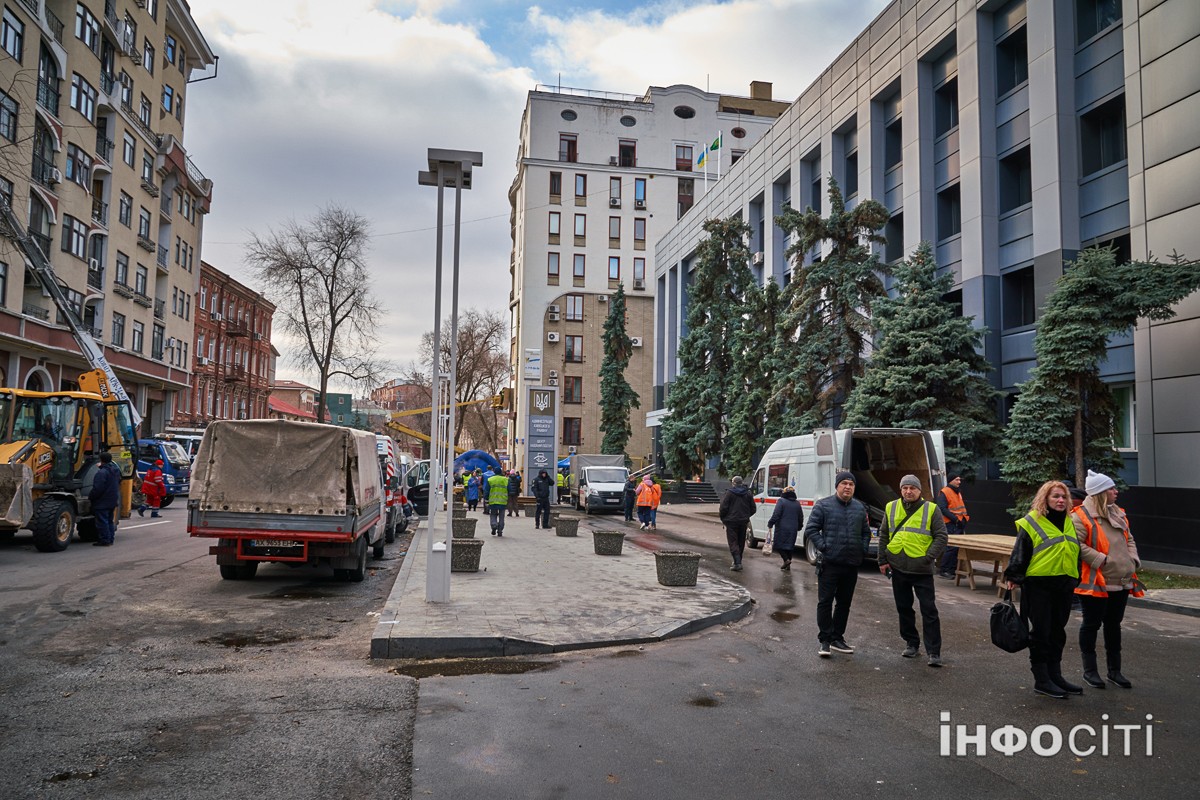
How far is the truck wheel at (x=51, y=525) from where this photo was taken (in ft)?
48.2

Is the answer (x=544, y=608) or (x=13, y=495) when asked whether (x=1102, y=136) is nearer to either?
(x=544, y=608)

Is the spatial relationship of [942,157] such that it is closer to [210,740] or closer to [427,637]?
[427,637]

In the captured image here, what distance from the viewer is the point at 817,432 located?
56.0 ft

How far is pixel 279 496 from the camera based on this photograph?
470 inches

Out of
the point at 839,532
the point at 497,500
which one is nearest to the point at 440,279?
the point at 839,532

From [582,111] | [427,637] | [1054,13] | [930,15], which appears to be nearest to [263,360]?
[582,111]

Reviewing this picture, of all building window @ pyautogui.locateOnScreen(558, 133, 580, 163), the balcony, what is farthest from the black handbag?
building window @ pyautogui.locateOnScreen(558, 133, 580, 163)

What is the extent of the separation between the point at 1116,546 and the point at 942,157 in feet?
69.8

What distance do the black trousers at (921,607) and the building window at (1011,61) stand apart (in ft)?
64.1

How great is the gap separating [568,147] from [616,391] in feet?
69.2

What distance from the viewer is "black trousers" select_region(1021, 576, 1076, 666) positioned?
657 cm

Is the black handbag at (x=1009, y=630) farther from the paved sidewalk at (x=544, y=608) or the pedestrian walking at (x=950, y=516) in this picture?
the pedestrian walking at (x=950, y=516)

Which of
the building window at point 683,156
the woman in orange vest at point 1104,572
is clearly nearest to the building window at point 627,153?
the building window at point 683,156

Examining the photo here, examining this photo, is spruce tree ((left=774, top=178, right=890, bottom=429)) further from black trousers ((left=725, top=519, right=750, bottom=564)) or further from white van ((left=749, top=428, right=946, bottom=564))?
black trousers ((left=725, top=519, right=750, bottom=564))
